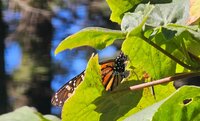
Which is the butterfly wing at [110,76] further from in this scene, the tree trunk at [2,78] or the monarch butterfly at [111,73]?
the tree trunk at [2,78]

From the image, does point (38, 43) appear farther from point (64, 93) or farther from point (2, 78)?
point (64, 93)

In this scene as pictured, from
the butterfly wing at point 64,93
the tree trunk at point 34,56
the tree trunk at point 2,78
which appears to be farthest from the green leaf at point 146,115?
the tree trunk at point 34,56

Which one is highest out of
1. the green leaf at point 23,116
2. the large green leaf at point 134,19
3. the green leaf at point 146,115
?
the large green leaf at point 134,19

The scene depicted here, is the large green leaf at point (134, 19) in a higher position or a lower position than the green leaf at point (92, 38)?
higher

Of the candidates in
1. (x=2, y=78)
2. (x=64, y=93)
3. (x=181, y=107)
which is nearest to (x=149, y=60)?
(x=181, y=107)

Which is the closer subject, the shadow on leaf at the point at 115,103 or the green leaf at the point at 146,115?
the green leaf at the point at 146,115

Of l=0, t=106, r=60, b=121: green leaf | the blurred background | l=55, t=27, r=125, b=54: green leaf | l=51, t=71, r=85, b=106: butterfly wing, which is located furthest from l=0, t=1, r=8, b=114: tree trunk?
l=55, t=27, r=125, b=54: green leaf
